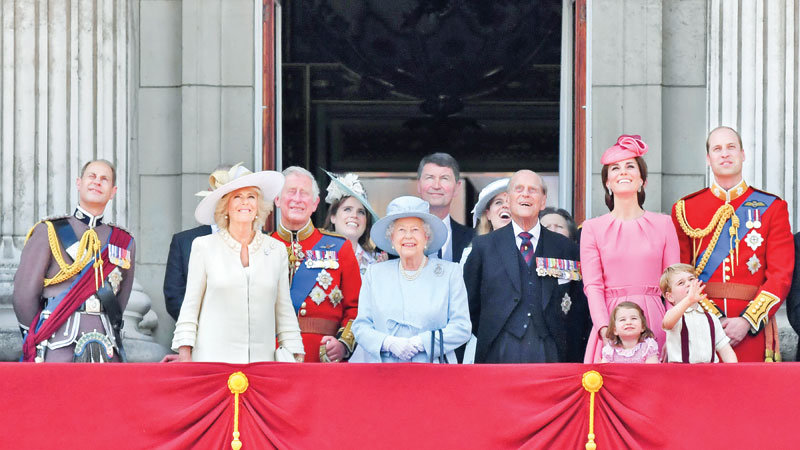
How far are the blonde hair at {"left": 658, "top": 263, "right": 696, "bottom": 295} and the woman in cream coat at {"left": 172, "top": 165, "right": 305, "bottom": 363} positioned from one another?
185cm

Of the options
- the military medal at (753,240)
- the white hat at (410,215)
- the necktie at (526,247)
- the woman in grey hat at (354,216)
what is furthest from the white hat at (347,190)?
the military medal at (753,240)

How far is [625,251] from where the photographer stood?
323 inches

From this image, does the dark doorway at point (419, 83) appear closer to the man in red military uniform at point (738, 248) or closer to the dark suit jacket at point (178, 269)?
the dark suit jacket at point (178, 269)

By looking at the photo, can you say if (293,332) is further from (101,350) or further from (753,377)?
(753,377)

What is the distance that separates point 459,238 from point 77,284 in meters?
2.34

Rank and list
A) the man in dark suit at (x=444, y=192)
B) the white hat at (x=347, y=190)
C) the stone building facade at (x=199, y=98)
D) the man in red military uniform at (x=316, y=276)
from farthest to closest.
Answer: the stone building facade at (x=199, y=98) < the man in dark suit at (x=444, y=192) < the white hat at (x=347, y=190) < the man in red military uniform at (x=316, y=276)

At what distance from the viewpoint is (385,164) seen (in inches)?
652

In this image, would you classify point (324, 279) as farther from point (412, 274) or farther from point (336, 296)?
point (412, 274)

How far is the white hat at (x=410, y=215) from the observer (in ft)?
27.4

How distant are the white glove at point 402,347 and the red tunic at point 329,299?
0.74 meters

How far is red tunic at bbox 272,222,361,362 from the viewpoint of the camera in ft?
28.6

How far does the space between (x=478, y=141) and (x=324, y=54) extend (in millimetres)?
1916

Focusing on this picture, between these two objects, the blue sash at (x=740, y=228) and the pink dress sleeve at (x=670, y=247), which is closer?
the pink dress sleeve at (x=670, y=247)

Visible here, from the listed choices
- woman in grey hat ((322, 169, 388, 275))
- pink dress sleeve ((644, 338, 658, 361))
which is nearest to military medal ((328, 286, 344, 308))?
woman in grey hat ((322, 169, 388, 275))
